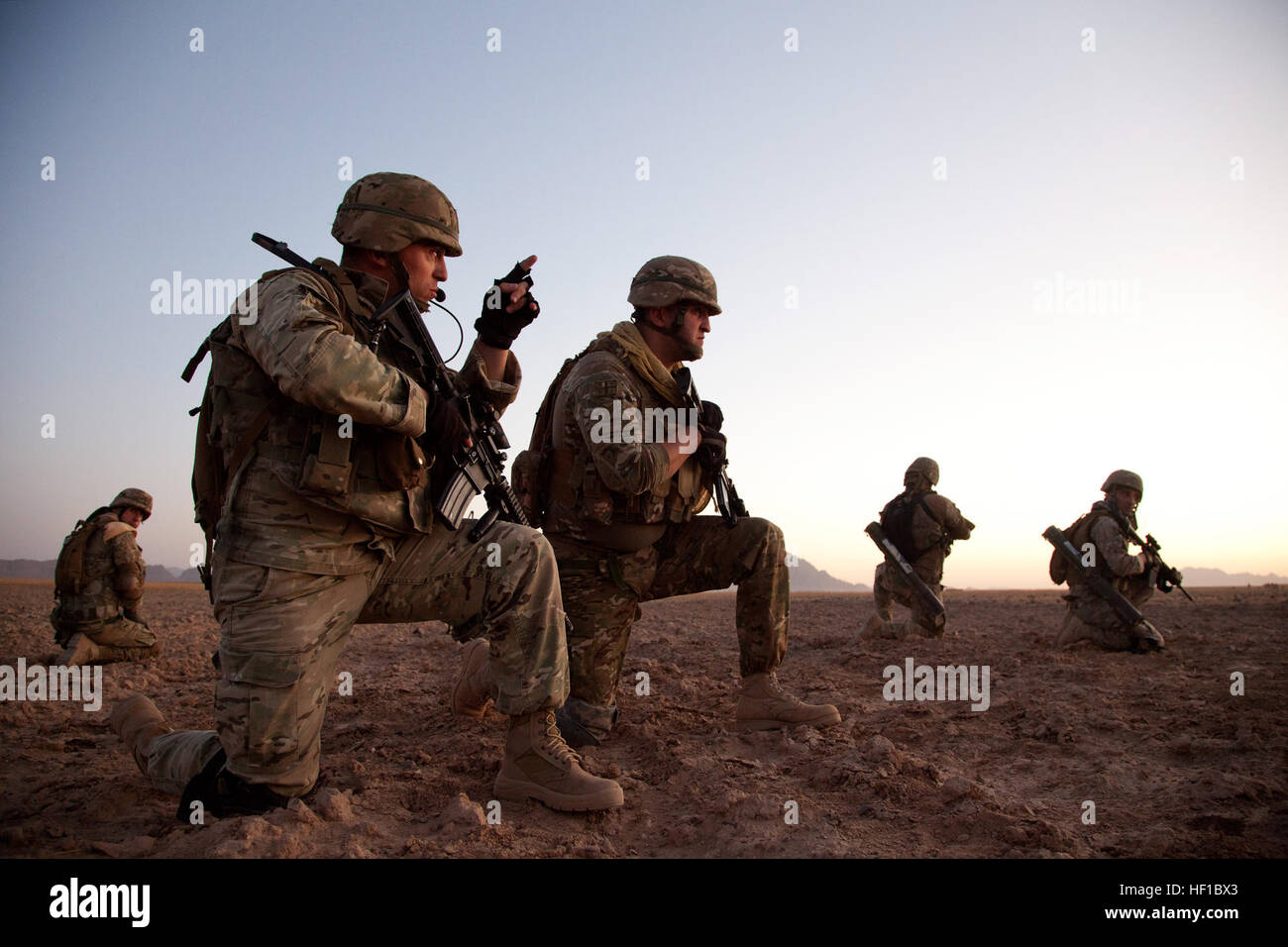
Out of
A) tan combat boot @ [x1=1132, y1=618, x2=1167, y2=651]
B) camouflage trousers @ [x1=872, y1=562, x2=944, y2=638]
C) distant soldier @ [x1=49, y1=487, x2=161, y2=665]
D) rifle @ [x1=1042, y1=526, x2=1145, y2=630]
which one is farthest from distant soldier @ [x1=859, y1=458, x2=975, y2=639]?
distant soldier @ [x1=49, y1=487, x2=161, y2=665]

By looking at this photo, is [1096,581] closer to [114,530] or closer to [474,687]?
[474,687]

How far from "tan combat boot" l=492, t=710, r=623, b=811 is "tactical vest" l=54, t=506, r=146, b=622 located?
5814 mm

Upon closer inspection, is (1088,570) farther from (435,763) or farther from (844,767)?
(435,763)

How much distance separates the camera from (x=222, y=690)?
292 centimetres

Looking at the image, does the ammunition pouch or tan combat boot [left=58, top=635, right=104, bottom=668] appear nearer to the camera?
the ammunition pouch

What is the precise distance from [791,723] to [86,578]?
6495 mm

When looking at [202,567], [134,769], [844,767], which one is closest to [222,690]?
[202,567]

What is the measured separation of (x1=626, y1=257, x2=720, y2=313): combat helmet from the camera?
4746 mm

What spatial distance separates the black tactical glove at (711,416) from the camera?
4734 mm

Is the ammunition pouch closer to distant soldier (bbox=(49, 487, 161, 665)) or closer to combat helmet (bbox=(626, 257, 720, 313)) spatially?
combat helmet (bbox=(626, 257, 720, 313))

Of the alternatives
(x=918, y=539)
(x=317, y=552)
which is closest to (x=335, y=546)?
(x=317, y=552)

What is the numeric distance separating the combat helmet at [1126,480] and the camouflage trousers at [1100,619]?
0.88 metres

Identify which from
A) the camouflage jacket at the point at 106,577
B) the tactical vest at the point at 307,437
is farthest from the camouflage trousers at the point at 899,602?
the camouflage jacket at the point at 106,577
